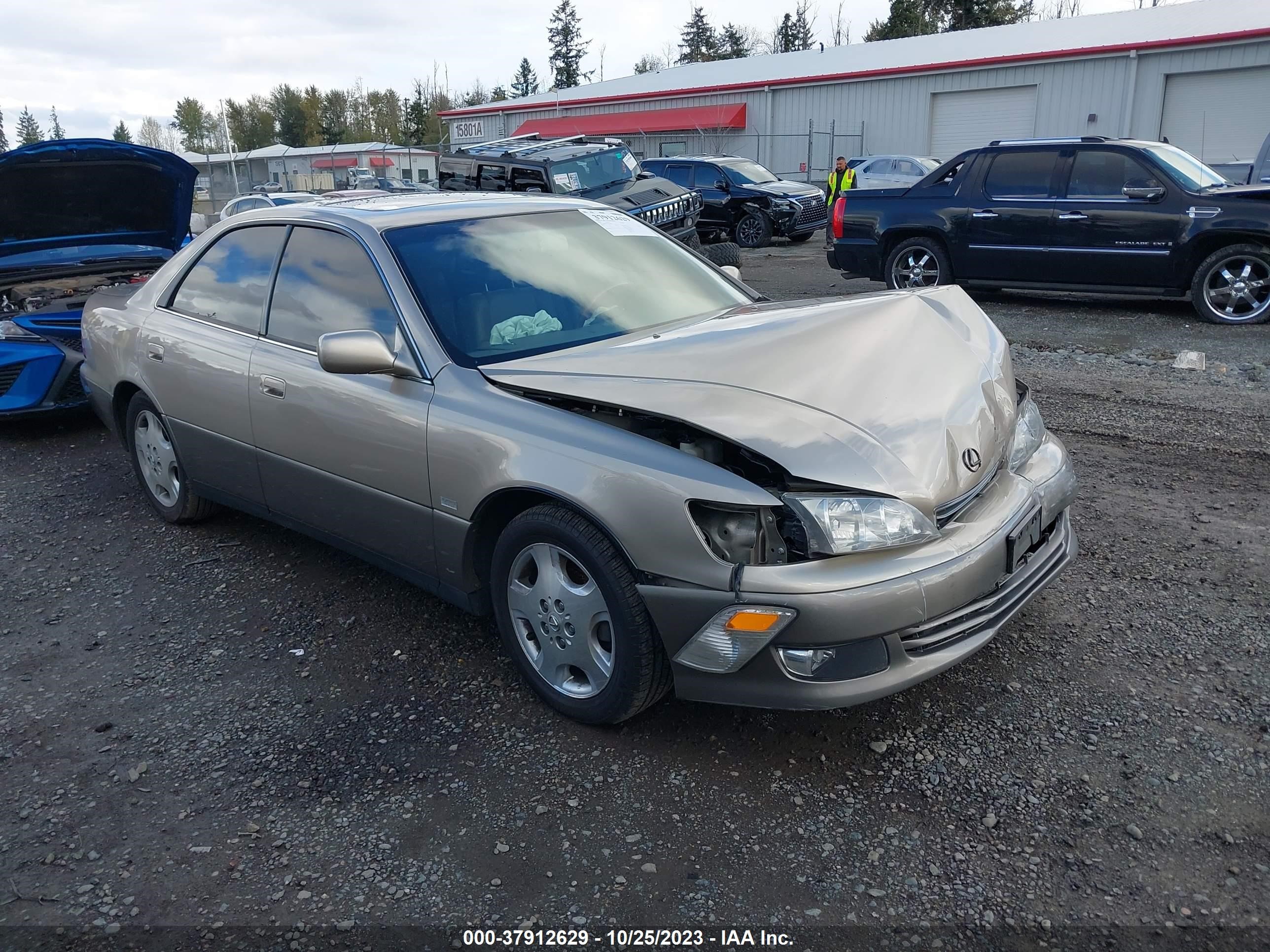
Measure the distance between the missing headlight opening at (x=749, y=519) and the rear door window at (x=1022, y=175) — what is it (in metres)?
8.56

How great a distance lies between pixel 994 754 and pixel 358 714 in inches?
78.1

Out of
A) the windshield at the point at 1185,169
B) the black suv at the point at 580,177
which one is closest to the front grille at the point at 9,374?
the black suv at the point at 580,177

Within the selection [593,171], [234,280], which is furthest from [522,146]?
[234,280]

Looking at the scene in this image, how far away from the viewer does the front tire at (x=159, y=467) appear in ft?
15.6

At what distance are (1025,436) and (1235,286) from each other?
7030 mm

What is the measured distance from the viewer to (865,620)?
2.58m

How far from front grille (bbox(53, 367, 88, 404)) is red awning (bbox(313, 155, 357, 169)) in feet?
108

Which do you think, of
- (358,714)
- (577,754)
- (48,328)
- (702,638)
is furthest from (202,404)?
(48,328)

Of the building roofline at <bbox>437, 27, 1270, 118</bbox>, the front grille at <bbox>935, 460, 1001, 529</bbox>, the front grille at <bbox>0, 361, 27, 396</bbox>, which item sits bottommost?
the front grille at <bbox>0, 361, 27, 396</bbox>

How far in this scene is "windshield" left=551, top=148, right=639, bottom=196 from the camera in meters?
13.6

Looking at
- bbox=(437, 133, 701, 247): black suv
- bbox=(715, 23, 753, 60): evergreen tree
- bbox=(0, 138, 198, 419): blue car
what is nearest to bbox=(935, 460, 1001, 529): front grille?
bbox=(0, 138, 198, 419): blue car

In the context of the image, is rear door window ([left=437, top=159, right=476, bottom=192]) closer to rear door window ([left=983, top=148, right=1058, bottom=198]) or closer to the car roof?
rear door window ([left=983, top=148, right=1058, bottom=198])

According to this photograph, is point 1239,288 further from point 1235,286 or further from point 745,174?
point 745,174

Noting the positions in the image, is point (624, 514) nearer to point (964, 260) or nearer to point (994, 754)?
point (994, 754)
